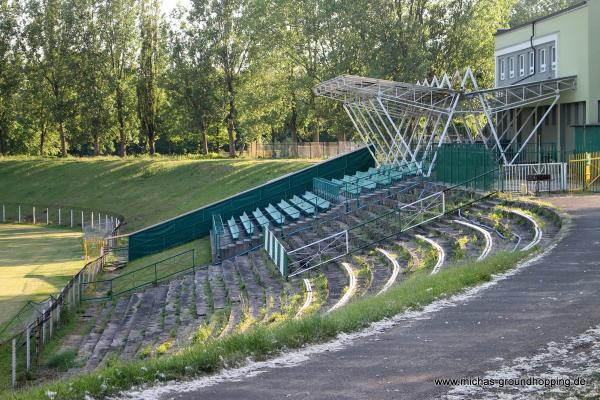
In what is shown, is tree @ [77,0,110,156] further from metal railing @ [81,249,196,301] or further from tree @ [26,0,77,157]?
metal railing @ [81,249,196,301]

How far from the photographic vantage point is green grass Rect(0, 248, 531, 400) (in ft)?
34.6

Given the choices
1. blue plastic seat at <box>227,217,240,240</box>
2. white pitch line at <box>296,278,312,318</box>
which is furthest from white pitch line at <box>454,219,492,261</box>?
blue plastic seat at <box>227,217,240,240</box>

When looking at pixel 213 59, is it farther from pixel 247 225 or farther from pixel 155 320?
pixel 155 320

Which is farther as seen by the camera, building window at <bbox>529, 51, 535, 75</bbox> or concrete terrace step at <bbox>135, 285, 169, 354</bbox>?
building window at <bbox>529, 51, 535, 75</bbox>

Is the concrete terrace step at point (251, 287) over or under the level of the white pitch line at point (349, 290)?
under

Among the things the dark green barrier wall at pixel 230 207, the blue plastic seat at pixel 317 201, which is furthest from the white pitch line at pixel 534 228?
the dark green barrier wall at pixel 230 207

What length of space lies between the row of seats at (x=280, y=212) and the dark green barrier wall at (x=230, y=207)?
0.99 meters

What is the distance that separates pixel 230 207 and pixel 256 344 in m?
30.8

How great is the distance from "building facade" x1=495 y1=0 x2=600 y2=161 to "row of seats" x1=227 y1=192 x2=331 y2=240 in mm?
9407

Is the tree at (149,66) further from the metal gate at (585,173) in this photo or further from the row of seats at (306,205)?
the metal gate at (585,173)

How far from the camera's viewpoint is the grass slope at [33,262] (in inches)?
1224

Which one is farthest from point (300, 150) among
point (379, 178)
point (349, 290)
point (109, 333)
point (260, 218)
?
point (349, 290)

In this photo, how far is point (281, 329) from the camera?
12797 mm

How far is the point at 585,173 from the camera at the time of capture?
29531 millimetres
